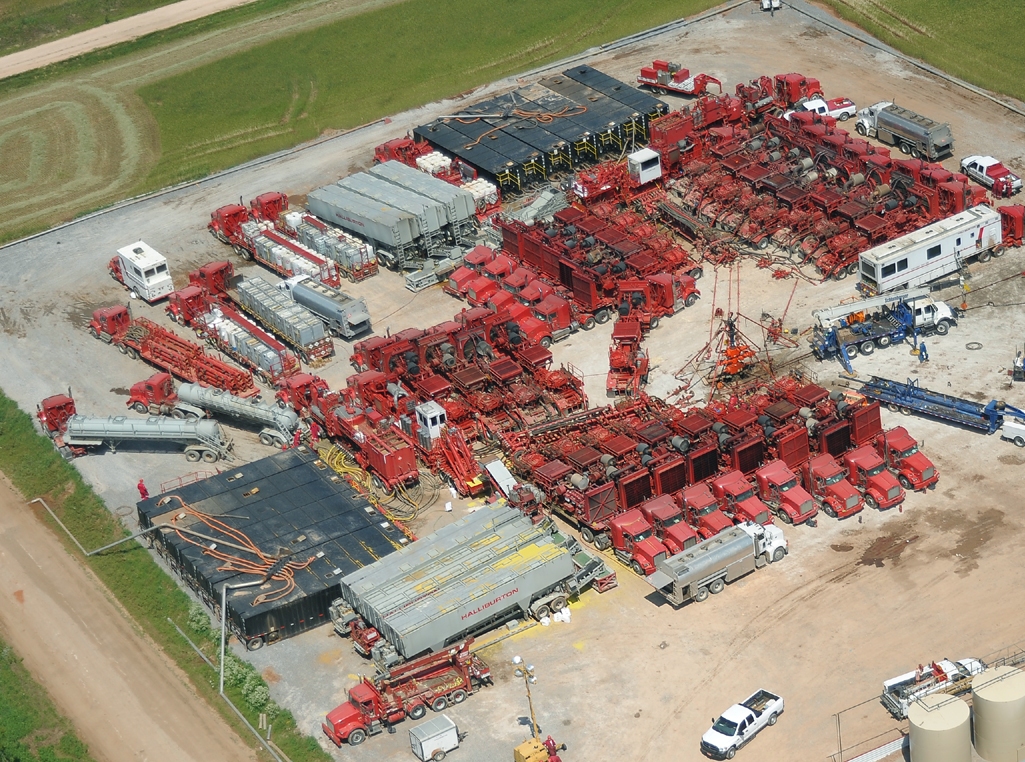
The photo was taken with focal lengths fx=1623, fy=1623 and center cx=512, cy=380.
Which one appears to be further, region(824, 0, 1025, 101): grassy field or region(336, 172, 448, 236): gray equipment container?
region(824, 0, 1025, 101): grassy field

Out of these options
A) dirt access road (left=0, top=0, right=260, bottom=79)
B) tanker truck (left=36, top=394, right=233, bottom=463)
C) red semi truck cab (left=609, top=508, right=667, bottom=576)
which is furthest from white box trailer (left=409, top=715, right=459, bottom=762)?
dirt access road (left=0, top=0, right=260, bottom=79)

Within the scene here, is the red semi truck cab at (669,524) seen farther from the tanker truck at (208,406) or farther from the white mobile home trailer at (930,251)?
the white mobile home trailer at (930,251)

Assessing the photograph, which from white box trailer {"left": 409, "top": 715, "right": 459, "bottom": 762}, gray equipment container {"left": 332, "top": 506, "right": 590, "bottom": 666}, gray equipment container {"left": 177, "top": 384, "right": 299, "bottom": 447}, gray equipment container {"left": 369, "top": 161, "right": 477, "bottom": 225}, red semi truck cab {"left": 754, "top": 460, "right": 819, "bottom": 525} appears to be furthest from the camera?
gray equipment container {"left": 369, "top": 161, "right": 477, "bottom": 225}

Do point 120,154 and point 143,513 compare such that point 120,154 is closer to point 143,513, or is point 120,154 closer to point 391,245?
point 391,245

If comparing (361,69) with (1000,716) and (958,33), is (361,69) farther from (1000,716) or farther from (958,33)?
(1000,716)

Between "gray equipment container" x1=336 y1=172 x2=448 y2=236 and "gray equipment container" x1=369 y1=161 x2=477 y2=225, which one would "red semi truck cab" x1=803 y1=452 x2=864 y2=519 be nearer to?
"gray equipment container" x1=336 y1=172 x2=448 y2=236

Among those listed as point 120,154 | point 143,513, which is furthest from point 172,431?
point 120,154
